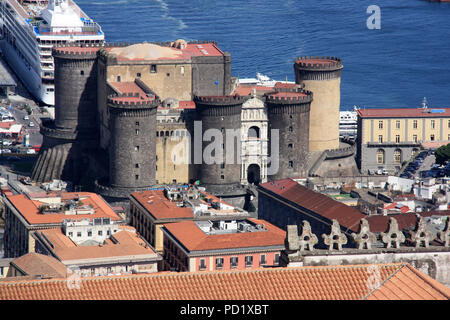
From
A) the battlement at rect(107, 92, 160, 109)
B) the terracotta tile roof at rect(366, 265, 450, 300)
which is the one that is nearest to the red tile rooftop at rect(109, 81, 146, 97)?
the battlement at rect(107, 92, 160, 109)

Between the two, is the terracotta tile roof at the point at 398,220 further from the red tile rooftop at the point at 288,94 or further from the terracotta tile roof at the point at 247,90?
the terracotta tile roof at the point at 247,90

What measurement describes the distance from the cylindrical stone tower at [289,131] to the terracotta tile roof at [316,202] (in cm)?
690

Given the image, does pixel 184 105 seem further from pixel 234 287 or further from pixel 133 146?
pixel 234 287

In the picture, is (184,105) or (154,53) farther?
(154,53)

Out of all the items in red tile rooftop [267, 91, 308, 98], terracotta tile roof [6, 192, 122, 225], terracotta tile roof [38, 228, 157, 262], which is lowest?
terracotta tile roof [38, 228, 157, 262]

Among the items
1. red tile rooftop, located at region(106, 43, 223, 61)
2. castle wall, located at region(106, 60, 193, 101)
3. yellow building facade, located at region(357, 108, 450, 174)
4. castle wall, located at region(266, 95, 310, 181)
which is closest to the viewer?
castle wall, located at region(266, 95, 310, 181)

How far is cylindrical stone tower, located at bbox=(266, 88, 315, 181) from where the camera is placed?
583ft

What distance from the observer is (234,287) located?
228ft

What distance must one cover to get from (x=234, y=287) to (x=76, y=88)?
12230 cm

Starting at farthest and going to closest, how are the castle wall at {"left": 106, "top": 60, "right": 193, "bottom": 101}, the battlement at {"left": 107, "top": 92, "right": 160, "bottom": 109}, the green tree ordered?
the green tree
the castle wall at {"left": 106, "top": 60, "right": 193, "bottom": 101}
the battlement at {"left": 107, "top": 92, "right": 160, "bottom": 109}

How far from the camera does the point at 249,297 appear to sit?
68.6m

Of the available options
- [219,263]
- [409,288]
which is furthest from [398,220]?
[409,288]

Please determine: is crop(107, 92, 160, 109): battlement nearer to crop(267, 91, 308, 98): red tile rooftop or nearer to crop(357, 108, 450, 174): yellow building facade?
crop(267, 91, 308, 98): red tile rooftop

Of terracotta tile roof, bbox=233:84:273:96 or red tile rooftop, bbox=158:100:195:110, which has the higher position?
terracotta tile roof, bbox=233:84:273:96
